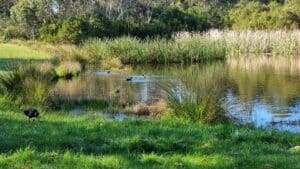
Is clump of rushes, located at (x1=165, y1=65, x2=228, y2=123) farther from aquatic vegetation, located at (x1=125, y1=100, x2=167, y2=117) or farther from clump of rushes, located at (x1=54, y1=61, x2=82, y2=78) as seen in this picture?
clump of rushes, located at (x1=54, y1=61, x2=82, y2=78)

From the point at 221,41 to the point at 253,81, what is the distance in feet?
57.3

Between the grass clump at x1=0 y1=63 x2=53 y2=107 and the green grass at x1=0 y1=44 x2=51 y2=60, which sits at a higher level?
the grass clump at x1=0 y1=63 x2=53 y2=107

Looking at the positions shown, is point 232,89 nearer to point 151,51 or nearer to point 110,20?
point 151,51

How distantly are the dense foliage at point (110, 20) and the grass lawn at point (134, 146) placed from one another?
3718 centimetres

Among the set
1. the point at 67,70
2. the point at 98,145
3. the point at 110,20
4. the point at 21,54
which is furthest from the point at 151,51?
the point at 98,145

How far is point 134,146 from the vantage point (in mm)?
7805

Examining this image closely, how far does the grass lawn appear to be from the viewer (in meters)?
6.55

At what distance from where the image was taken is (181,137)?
9000mm

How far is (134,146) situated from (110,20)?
152 ft

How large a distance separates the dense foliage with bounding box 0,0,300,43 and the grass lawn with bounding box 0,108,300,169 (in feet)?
122

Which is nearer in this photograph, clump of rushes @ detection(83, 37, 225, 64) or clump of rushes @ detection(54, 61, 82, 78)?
clump of rushes @ detection(54, 61, 82, 78)

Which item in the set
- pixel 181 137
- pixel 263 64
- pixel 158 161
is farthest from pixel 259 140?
pixel 263 64

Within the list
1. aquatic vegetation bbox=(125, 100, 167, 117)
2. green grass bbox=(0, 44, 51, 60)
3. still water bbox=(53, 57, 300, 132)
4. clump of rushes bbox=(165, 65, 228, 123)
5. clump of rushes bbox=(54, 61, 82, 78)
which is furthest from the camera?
green grass bbox=(0, 44, 51, 60)

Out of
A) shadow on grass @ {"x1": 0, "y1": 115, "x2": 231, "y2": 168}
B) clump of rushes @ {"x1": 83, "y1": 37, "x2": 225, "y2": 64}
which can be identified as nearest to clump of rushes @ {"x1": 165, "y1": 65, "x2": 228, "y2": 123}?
shadow on grass @ {"x1": 0, "y1": 115, "x2": 231, "y2": 168}
